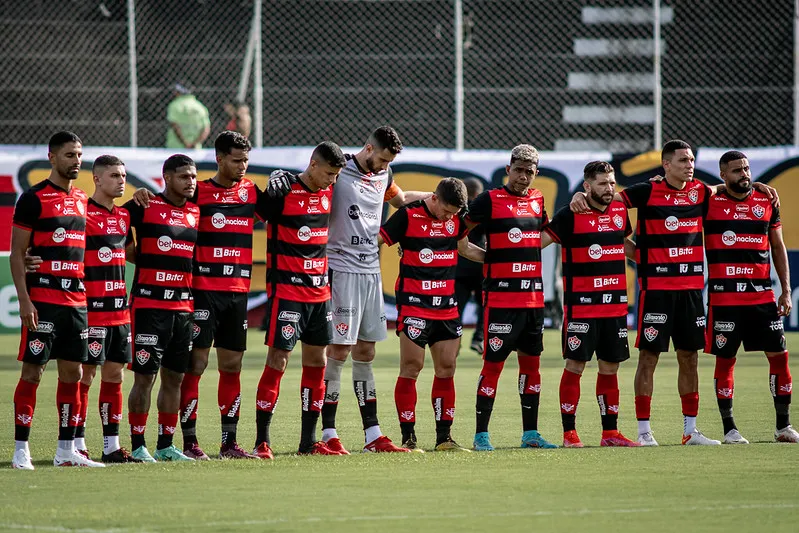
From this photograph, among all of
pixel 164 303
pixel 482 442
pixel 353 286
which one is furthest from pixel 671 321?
pixel 164 303

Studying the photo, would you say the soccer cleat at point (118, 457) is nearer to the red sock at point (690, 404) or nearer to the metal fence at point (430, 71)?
the red sock at point (690, 404)

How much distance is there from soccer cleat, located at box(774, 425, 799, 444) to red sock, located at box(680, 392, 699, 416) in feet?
2.00

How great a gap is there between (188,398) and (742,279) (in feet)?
13.8

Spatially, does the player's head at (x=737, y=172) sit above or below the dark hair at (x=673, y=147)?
below

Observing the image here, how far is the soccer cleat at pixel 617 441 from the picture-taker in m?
9.50

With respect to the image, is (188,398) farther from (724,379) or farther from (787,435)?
(787,435)

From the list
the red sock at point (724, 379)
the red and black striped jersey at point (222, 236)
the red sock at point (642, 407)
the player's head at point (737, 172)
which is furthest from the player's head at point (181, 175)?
the red sock at point (724, 379)

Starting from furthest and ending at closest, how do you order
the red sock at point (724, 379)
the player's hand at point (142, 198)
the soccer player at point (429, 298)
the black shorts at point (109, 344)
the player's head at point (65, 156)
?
1. the red sock at point (724, 379)
2. the soccer player at point (429, 298)
3. the player's hand at point (142, 198)
4. the black shorts at point (109, 344)
5. the player's head at point (65, 156)

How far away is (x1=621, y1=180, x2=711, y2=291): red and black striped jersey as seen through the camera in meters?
9.99

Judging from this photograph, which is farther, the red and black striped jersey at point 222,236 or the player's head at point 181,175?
the red and black striped jersey at point 222,236

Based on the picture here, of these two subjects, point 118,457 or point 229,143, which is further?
point 229,143

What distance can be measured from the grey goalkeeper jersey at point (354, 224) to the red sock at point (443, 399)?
0.91m

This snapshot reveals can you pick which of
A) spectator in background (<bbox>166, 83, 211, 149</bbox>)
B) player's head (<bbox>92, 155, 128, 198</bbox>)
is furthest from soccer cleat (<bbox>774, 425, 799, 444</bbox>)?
spectator in background (<bbox>166, 83, 211, 149</bbox>)

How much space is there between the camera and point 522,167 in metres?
9.60
